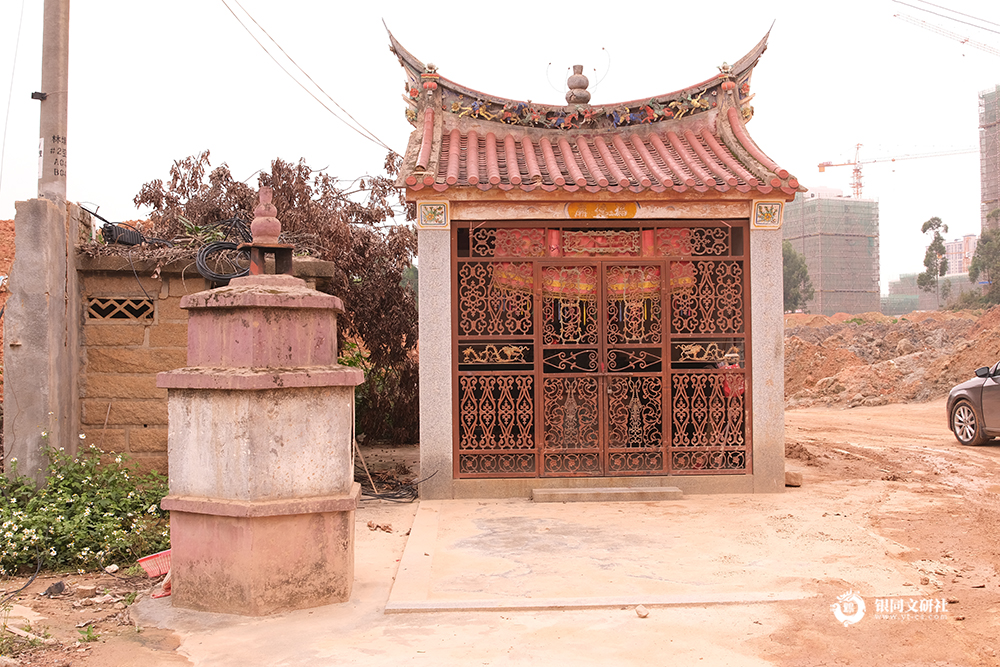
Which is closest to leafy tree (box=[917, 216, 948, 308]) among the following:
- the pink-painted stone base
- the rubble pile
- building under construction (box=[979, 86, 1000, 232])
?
building under construction (box=[979, 86, 1000, 232])

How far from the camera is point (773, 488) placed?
848 centimetres

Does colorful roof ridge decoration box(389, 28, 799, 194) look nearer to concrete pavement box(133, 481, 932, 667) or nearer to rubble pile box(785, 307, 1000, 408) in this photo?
concrete pavement box(133, 481, 932, 667)

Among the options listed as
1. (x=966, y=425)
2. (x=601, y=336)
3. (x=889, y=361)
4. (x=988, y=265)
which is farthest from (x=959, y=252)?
(x=601, y=336)

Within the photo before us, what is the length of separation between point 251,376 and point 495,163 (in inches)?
190

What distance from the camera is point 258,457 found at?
4762 millimetres

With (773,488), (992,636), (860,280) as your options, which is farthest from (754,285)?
(860,280)

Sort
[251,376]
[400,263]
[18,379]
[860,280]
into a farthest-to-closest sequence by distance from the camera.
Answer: [860,280]
[400,263]
[18,379]
[251,376]

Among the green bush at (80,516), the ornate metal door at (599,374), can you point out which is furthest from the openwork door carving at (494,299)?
the green bush at (80,516)

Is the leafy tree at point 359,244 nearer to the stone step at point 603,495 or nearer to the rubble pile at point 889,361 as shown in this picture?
the stone step at point 603,495

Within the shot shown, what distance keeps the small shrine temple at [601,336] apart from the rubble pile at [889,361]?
13.1 meters

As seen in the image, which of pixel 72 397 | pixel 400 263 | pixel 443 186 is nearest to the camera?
pixel 72 397

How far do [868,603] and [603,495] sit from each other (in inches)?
139

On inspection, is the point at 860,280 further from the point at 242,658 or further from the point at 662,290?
the point at 242,658

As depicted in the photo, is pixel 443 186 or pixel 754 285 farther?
pixel 754 285
